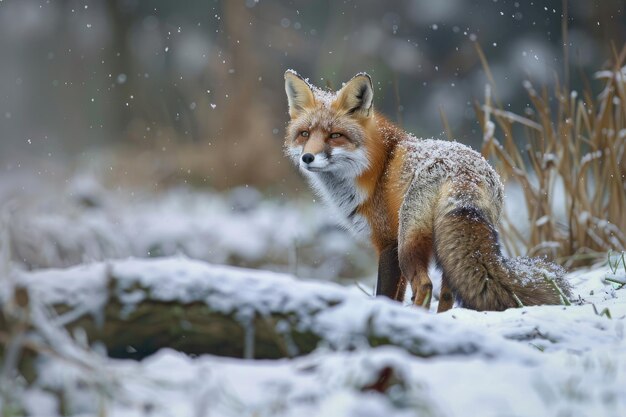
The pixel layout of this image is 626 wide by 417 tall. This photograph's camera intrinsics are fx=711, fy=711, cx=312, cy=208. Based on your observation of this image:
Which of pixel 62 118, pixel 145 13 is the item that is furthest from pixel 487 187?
pixel 62 118

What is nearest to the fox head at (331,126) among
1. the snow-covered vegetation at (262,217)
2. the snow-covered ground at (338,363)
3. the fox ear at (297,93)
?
the fox ear at (297,93)

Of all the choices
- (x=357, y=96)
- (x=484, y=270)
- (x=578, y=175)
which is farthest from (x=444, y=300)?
(x=578, y=175)

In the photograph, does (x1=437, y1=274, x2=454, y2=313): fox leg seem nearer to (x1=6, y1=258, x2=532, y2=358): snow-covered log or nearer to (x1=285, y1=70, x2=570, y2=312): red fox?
(x1=285, y1=70, x2=570, y2=312): red fox

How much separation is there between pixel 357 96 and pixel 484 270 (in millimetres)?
1561

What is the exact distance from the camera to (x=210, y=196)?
9.94m

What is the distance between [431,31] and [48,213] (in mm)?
9684

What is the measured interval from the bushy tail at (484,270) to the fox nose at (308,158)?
90cm

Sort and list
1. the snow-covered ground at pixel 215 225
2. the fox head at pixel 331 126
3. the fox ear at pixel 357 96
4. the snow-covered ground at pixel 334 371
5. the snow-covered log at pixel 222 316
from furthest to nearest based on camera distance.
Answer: the snow-covered ground at pixel 215 225 → the fox ear at pixel 357 96 → the fox head at pixel 331 126 → the snow-covered log at pixel 222 316 → the snow-covered ground at pixel 334 371

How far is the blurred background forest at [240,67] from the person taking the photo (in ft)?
34.4

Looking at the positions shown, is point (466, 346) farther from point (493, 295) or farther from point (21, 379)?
point (21, 379)

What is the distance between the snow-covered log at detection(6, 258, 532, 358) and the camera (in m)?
2.10

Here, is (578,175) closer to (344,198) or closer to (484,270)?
(344,198)

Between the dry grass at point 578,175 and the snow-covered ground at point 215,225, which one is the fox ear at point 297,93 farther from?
the snow-covered ground at point 215,225

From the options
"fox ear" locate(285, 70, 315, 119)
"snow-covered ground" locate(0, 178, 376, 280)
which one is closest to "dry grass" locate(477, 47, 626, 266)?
"fox ear" locate(285, 70, 315, 119)
